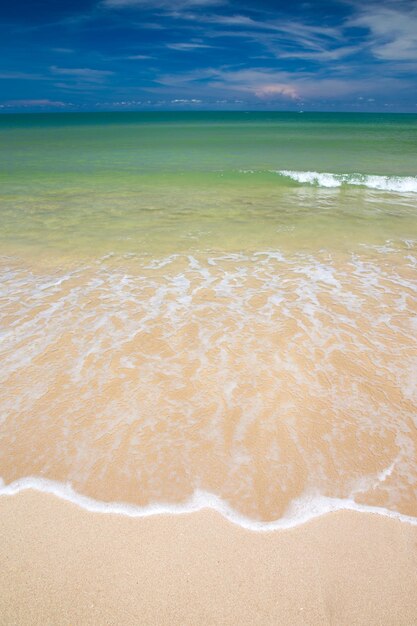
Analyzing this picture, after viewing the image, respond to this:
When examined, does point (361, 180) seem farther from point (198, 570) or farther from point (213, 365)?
point (198, 570)

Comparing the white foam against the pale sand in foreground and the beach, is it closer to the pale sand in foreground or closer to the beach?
the beach

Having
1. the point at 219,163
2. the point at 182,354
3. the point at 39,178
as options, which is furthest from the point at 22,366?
the point at 219,163

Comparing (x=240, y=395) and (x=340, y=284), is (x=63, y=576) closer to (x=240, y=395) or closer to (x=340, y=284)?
(x=240, y=395)

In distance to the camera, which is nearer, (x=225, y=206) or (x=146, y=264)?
(x=146, y=264)

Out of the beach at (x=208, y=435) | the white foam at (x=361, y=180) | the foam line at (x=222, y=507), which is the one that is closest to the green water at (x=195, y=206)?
the white foam at (x=361, y=180)

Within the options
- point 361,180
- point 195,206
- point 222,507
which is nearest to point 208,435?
point 222,507
